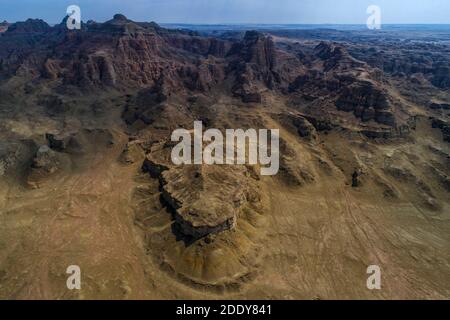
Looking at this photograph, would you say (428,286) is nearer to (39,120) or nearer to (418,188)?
(418,188)

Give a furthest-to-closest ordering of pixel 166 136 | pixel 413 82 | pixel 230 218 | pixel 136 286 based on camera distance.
A: pixel 413 82 → pixel 166 136 → pixel 230 218 → pixel 136 286

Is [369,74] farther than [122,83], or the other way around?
[122,83]

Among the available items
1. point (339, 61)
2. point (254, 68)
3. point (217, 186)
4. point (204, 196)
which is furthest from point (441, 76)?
point (204, 196)

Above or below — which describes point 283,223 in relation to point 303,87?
below

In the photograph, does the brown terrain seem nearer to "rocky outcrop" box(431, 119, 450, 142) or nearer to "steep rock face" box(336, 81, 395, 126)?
"steep rock face" box(336, 81, 395, 126)

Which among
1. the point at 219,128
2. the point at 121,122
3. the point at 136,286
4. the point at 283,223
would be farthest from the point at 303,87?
the point at 136,286

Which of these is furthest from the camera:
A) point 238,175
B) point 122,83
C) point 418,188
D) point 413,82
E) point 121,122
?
point 413,82

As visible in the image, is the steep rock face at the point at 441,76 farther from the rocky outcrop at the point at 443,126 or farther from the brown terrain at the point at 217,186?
the rocky outcrop at the point at 443,126

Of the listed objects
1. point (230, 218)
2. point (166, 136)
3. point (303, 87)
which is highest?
point (303, 87)
